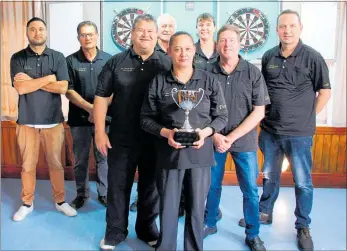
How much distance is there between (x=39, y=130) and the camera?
9.45 feet

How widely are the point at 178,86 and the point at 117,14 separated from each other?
2272 mm

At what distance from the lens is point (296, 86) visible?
242cm

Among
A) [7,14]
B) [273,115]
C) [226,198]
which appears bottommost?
[226,198]

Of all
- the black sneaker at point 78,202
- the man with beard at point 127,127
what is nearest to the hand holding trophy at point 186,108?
the man with beard at point 127,127

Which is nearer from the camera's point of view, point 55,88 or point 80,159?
point 55,88

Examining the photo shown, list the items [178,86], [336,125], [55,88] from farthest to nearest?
1. [336,125]
2. [55,88]
3. [178,86]

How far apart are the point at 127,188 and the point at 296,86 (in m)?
1.36

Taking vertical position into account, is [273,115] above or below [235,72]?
below

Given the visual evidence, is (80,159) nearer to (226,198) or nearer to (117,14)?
(226,198)

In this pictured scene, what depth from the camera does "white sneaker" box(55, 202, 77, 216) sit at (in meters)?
2.98

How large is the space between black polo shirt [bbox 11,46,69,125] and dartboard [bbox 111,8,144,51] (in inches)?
47.4

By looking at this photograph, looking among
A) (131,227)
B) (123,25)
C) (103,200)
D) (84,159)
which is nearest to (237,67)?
(131,227)

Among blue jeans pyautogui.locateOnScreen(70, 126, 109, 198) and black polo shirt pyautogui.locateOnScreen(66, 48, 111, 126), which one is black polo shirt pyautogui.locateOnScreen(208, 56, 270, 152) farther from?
blue jeans pyautogui.locateOnScreen(70, 126, 109, 198)

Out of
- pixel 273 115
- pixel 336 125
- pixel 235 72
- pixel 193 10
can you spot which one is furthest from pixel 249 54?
pixel 235 72
